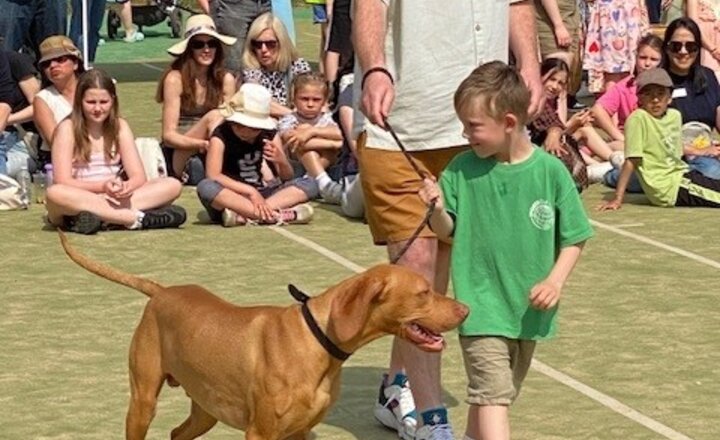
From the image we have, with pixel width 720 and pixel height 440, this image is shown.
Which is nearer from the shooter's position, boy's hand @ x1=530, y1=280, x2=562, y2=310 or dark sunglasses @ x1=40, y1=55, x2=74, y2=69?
boy's hand @ x1=530, y1=280, x2=562, y2=310

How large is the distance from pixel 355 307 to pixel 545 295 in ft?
1.96

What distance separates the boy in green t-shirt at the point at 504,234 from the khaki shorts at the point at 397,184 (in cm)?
53

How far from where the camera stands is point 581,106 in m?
17.1

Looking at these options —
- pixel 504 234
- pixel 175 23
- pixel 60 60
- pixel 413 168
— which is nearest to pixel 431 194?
pixel 504 234

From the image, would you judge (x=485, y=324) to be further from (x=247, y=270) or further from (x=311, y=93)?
(x=311, y=93)

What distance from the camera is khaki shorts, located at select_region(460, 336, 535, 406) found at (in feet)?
18.4

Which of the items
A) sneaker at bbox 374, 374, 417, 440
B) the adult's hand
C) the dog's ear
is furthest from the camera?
sneaker at bbox 374, 374, 417, 440

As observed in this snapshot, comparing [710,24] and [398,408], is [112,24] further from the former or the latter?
[398,408]

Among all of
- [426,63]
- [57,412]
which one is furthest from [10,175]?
[426,63]

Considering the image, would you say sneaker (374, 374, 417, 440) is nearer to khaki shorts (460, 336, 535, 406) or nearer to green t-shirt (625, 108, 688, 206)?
khaki shorts (460, 336, 535, 406)

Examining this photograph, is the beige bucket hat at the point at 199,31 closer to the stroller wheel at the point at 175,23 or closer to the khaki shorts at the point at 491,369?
the khaki shorts at the point at 491,369

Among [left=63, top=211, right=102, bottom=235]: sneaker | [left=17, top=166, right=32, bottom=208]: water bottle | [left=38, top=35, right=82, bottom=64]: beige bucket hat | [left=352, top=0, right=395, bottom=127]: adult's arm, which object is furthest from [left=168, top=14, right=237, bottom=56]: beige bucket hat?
[left=352, top=0, right=395, bottom=127]: adult's arm

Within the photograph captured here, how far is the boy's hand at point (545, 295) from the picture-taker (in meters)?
5.48

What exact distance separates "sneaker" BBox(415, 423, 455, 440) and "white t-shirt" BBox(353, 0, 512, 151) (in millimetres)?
995
